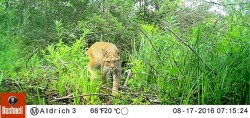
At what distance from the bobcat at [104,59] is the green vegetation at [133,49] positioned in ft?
0.12

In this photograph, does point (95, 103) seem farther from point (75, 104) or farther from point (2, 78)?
point (2, 78)

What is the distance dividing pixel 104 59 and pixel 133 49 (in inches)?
6.2

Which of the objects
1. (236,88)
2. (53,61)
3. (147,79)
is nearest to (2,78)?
(53,61)

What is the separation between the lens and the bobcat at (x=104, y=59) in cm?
287

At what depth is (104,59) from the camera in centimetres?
293

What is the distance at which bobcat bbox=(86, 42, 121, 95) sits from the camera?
2.87 m

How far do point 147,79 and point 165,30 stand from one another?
0.26 meters

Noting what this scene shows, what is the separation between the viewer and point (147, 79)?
2766 millimetres
